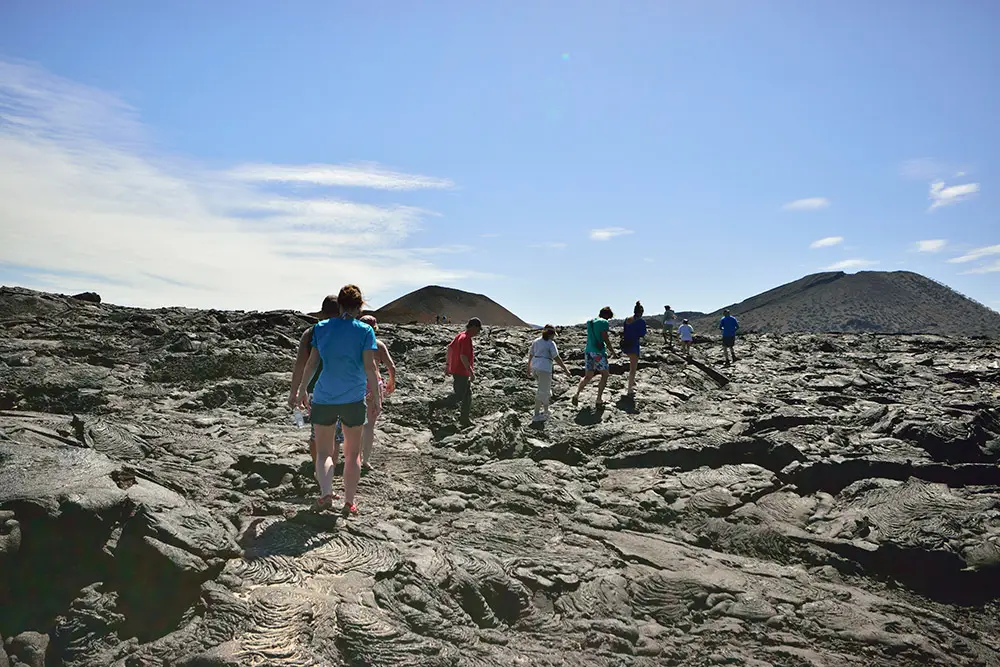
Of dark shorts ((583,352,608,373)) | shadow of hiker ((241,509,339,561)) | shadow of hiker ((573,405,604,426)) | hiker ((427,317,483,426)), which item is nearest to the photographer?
shadow of hiker ((241,509,339,561))

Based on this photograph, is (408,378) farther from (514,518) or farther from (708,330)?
(708,330)

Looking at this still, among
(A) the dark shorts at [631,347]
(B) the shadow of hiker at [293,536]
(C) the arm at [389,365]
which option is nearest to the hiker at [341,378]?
(B) the shadow of hiker at [293,536]

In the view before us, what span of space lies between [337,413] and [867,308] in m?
57.8

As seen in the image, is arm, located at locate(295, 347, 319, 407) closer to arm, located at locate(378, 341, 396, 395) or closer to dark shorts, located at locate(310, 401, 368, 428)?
dark shorts, located at locate(310, 401, 368, 428)

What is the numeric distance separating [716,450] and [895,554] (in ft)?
9.60

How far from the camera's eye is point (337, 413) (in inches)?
227

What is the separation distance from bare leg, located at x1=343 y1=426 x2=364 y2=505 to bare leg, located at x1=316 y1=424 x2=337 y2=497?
0.15 meters

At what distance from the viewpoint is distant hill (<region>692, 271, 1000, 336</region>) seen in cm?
4903

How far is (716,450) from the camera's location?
9.12m

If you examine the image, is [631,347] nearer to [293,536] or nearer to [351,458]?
[351,458]

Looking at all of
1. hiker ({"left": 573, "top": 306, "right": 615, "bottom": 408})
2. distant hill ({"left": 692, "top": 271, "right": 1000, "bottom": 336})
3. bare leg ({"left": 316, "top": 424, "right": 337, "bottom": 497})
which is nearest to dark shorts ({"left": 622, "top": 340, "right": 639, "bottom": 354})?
hiker ({"left": 573, "top": 306, "right": 615, "bottom": 408})

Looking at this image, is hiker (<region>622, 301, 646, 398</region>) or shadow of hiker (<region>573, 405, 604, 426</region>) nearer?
shadow of hiker (<region>573, 405, 604, 426</region>)

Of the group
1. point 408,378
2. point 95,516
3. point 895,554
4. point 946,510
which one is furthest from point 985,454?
point 95,516

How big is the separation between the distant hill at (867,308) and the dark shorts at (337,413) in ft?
148
